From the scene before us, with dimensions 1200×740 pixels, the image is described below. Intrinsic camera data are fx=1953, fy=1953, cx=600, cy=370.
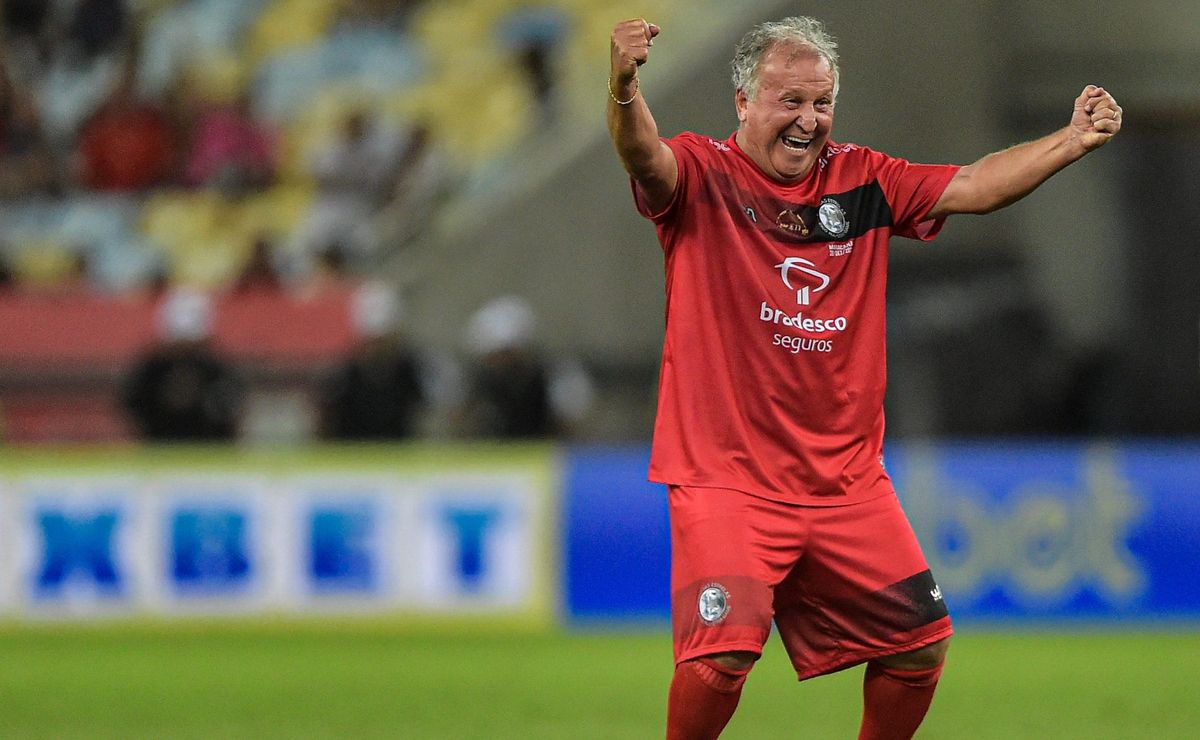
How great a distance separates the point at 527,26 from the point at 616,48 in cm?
1143

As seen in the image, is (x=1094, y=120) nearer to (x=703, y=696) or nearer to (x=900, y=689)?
(x=900, y=689)

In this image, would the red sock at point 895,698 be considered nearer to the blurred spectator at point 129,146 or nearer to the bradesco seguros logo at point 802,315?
the bradesco seguros logo at point 802,315

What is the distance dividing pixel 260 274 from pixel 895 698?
33.7 ft

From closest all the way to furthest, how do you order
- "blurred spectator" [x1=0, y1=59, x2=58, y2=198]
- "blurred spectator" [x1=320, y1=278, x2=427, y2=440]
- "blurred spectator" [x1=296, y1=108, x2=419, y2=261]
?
"blurred spectator" [x1=320, y1=278, x2=427, y2=440]
"blurred spectator" [x1=296, y1=108, x2=419, y2=261]
"blurred spectator" [x1=0, y1=59, x2=58, y2=198]

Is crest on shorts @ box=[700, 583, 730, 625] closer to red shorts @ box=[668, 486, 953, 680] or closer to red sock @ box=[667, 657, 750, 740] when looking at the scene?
red shorts @ box=[668, 486, 953, 680]

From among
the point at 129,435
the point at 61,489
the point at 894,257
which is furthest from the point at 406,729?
the point at 894,257

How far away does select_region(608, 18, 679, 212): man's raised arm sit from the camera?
494 cm

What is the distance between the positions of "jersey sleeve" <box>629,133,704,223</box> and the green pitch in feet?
10.6

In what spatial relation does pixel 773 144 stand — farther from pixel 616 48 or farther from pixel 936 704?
pixel 936 704

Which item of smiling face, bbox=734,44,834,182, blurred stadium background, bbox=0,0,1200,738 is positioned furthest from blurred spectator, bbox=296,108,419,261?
smiling face, bbox=734,44,834,182

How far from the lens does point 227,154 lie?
15961 millimetres

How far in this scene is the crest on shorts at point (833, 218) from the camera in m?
5.42

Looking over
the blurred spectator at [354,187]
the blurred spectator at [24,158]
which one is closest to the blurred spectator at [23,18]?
the blurred spectator at [24,158]

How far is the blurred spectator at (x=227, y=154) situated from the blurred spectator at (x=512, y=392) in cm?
330
